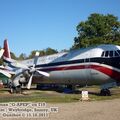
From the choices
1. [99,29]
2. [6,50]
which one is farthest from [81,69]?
[99,29]

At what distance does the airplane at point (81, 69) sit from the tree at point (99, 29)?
48830mm

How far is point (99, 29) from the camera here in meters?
93.9

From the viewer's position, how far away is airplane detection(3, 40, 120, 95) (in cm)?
3462

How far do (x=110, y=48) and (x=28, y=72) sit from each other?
11141 millimetres

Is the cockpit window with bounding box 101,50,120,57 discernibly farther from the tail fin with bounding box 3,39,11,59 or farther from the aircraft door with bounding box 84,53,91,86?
the tail fin with bounding box 3,39,11,59

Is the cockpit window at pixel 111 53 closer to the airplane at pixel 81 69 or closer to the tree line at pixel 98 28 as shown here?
the airplane at pixel 81 69

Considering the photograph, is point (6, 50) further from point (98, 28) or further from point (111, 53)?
point (98, 28)

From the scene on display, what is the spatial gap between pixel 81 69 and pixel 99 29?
5847 cm

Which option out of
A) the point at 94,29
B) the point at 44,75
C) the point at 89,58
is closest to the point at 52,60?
the point at 44,75

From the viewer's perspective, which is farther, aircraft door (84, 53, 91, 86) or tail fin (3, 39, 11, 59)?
tail fin (3, 39, 11, 59)

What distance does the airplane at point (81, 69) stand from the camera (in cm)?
3462

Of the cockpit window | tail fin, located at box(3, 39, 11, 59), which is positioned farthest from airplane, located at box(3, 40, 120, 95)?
tail fin, located at box(3, 39, 11, 59)

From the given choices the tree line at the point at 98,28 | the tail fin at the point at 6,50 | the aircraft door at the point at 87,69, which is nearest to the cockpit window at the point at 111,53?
the aircraft door at the point at 87,69

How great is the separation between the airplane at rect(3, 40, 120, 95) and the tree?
48.8 meters
